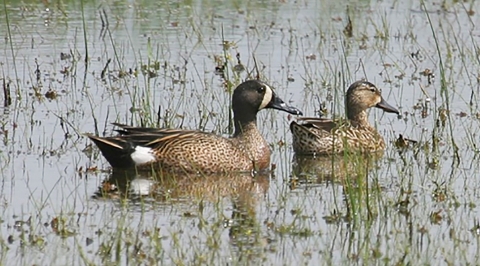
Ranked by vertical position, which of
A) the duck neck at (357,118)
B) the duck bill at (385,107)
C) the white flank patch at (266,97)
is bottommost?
the duck neck at (357,118)

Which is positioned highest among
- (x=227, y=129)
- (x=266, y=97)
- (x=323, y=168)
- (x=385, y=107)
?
(x=266, y=97)

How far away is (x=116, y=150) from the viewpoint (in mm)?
10125

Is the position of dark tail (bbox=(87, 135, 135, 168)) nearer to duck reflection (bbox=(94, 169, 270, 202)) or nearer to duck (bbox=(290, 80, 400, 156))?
duck reflection (bbox=(94, 169, 270, 202))

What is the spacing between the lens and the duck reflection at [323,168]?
9.83 meters

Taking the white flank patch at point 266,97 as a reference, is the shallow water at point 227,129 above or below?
below

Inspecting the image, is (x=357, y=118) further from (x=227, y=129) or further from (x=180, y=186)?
(x=180, y=186)

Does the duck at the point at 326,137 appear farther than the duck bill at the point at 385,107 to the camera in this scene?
No

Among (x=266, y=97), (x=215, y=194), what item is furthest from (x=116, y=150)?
(x=266, y=97)

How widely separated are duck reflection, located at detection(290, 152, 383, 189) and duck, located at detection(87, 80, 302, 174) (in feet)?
1.09

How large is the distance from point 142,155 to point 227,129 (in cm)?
147

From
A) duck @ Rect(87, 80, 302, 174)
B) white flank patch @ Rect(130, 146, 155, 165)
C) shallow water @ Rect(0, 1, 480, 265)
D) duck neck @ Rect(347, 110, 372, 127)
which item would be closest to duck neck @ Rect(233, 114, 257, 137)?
duck @ Rect(87, 80, 302, 174)

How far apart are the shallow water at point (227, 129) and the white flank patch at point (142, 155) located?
201 millimetres

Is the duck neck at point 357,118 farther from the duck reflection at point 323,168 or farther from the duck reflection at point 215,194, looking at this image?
the duck reflection at point 215,194

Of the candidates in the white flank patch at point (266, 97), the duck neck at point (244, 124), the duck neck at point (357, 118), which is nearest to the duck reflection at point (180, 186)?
the duck neck at point (244, 124)
